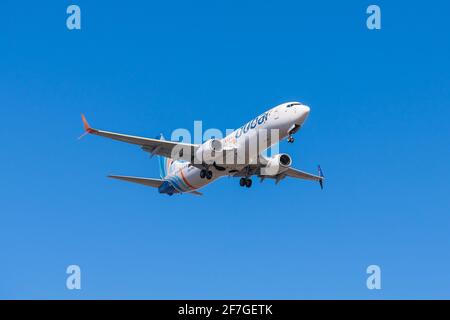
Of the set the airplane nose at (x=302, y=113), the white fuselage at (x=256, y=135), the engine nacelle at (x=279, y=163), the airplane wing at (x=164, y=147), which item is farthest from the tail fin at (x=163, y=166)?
the airplane nose at (x=302, y=113)

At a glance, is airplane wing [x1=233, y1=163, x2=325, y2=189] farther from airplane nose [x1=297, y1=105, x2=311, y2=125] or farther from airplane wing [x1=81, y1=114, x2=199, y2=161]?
airplane nose [x1=297, y1=105, x2=311, y2=125]

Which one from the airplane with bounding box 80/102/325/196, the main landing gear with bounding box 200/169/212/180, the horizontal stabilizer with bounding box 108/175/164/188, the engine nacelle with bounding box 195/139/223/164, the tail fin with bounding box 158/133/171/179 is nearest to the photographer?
the airplane with bounding box 80/102/325/196

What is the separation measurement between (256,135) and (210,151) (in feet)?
13.8

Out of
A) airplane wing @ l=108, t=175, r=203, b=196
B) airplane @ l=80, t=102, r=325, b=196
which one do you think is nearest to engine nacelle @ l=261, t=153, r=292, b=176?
airplane @ l=80, t=102, r=325, b=196

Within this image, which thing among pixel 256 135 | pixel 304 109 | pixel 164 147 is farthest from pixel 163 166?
pixel 304 109

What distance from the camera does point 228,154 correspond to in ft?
201

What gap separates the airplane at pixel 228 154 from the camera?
58312mm

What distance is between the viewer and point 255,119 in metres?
60.2

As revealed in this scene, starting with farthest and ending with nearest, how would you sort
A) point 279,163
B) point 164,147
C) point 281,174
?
1. point 281,174
2. point 279,163
3. point 164,147

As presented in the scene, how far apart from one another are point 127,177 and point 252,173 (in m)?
11.0

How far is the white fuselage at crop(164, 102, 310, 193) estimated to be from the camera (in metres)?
57.8

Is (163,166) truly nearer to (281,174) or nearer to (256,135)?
(281,174)
